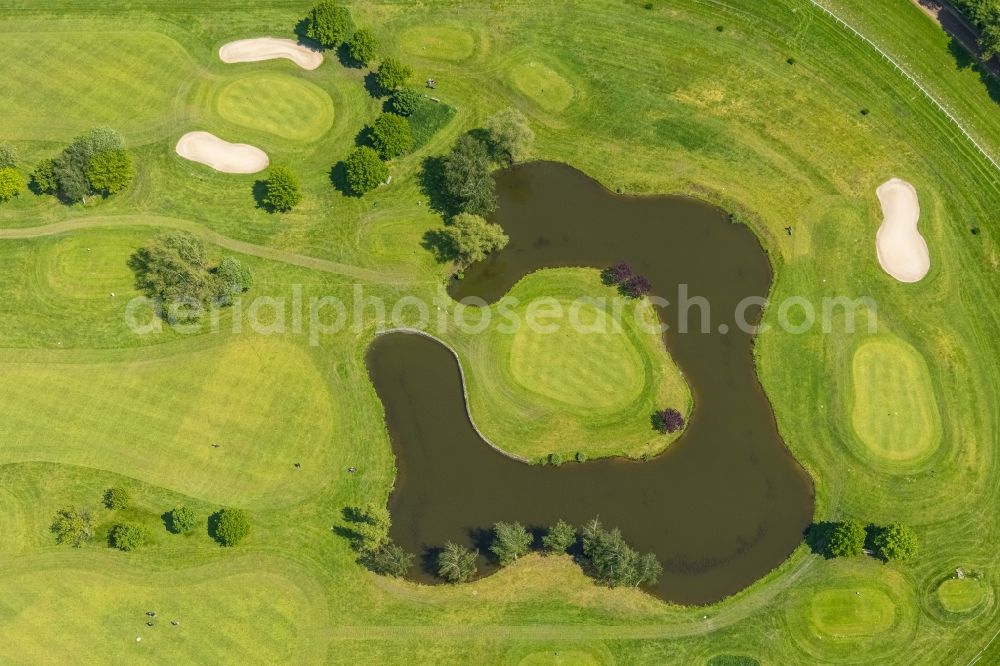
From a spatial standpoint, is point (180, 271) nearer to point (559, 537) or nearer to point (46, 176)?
point (46, 176)

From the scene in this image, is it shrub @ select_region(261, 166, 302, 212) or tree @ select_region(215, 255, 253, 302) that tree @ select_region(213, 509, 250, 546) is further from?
shrub @ select_region(261, 166, 302, 212)

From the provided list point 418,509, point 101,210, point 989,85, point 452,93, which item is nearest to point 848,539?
point 418,509

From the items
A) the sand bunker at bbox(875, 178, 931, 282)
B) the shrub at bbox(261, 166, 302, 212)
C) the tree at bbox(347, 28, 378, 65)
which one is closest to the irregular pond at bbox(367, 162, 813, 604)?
the sand bunker at bbox(875, 178, 931, 282)

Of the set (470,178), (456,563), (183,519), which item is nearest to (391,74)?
(470,178)

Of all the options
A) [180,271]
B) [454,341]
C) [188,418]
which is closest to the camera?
[180,271]

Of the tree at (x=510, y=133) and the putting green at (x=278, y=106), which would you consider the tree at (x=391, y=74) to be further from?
the tree at (x=510, y=133)

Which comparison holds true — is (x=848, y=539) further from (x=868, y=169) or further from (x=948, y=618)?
(x=868, y=169)
